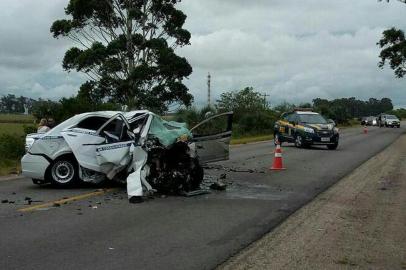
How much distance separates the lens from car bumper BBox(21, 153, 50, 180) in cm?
1148

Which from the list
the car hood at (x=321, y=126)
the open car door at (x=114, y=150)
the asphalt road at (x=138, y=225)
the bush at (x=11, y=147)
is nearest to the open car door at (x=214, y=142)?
the asphalt road at (x=138, y=225)

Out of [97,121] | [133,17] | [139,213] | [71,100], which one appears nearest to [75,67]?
[133,17]

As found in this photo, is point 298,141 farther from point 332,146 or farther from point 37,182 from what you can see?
point 37,182

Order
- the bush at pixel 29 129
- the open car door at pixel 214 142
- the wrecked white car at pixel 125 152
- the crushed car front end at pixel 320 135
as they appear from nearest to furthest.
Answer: the wrecked white car at pixel 125 152, the open car door at pixel 214 142, the bush at pixel 29 129, the crushed car front end at pixel 320 135

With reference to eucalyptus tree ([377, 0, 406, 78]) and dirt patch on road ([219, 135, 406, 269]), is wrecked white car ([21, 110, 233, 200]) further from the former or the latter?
eucalyptus tree ([377, 0, 406, 78])

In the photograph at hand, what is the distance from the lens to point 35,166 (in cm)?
1150

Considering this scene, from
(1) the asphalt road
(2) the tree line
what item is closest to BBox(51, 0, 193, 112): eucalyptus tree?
(2) the tree line

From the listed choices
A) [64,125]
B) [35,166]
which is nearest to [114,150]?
[64,125]

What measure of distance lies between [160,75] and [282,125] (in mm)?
12397

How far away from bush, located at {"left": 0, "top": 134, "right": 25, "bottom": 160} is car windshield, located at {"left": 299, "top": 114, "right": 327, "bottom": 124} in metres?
13.1

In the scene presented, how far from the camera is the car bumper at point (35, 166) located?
11.5 m

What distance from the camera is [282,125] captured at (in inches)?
1084

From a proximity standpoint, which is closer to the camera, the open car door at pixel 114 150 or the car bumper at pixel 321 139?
the open car door at pixel 114 150

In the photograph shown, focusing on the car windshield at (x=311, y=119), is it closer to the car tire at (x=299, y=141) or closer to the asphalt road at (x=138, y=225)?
the car tire at (x=299, y=141)
